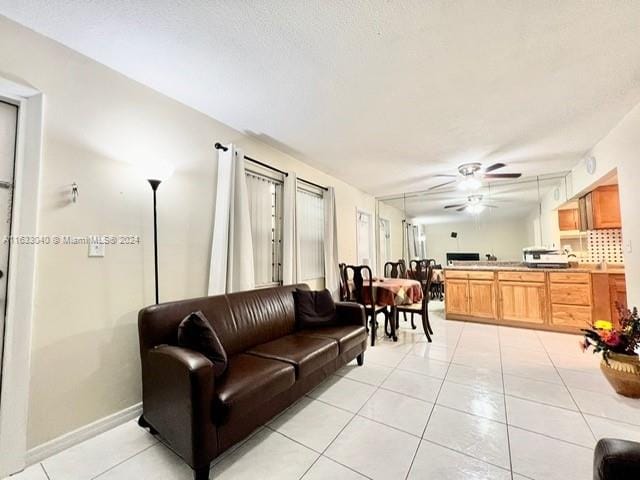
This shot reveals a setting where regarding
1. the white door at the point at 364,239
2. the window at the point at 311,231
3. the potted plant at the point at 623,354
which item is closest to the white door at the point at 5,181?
the window at the point at 311,231

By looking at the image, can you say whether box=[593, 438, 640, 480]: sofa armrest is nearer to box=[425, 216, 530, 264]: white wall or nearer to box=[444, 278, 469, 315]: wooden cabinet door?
box=[444, 278, 469, 315]: wooden cabinet door

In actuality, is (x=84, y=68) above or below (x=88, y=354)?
above

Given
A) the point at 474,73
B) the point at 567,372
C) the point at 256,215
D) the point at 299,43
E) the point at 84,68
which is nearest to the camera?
the point at 299,43

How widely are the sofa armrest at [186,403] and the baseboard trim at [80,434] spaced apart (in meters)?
0.50

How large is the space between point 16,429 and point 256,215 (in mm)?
2415

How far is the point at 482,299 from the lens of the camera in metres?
4.47

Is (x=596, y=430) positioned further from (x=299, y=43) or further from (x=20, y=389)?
(x=20, y=389)

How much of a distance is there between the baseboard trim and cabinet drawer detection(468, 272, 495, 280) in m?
4.76

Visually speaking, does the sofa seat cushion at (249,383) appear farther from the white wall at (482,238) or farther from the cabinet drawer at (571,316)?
the white wall at (482,238)

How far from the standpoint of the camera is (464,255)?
5.57 m

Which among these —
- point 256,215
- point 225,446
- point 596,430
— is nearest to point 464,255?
point 596,430

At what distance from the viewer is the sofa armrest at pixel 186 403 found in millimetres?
1372

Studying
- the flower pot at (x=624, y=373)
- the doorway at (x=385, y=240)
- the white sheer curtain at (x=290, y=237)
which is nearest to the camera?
the flower pot at (x=624, y=373)

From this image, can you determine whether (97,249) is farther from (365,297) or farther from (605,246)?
(605,246)
